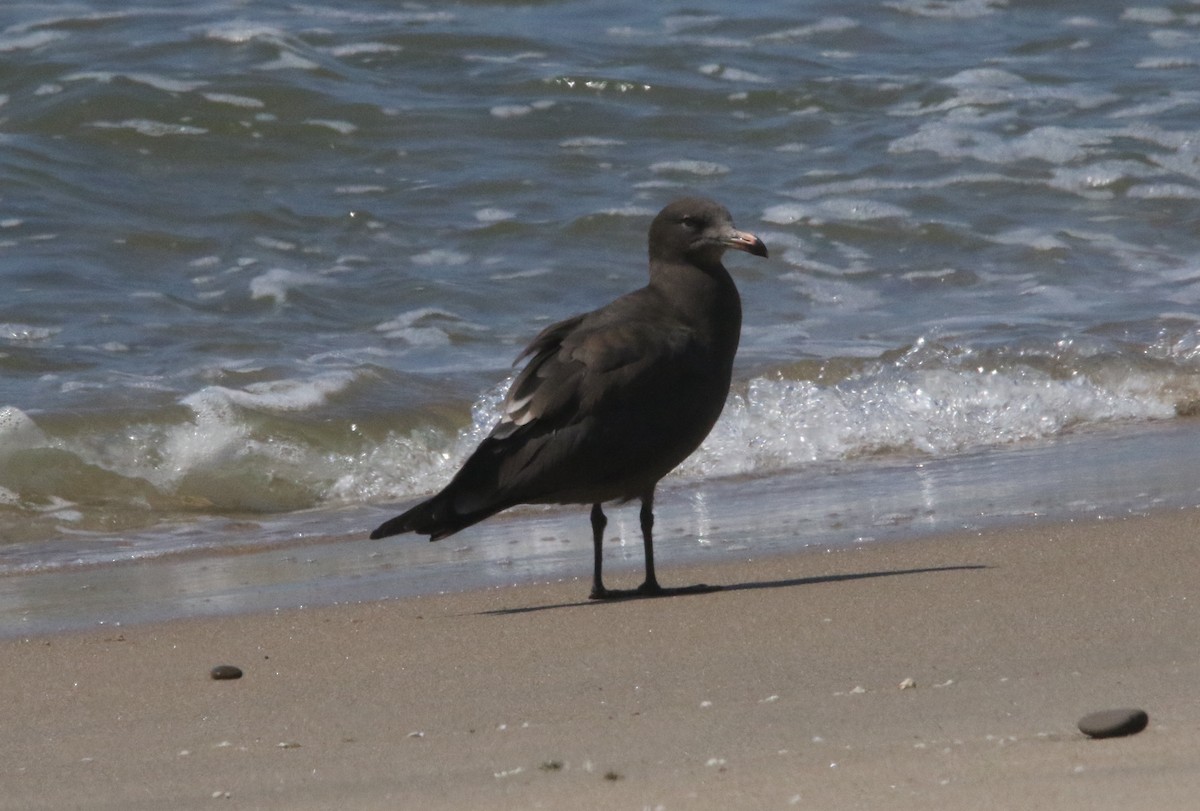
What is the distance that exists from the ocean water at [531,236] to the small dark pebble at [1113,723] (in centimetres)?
259

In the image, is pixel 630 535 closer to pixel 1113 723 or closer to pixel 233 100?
pixel 1113 723

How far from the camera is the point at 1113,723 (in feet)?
9.47

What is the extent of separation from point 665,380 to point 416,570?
3.66 ft

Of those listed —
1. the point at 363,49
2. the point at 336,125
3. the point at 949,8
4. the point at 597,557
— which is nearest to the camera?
the point at 597,557

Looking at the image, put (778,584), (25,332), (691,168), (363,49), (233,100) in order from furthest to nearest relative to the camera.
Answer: (363,49) → (233,100) → (691,168) → (25,332) → (778,584)

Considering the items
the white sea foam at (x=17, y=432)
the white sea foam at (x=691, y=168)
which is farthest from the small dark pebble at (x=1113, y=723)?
the white sea foam at (x=691, y=168)

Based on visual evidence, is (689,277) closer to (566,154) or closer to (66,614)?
(66,614)

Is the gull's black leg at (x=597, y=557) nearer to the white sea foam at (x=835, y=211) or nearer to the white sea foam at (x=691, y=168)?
the white sea foam at (x=835, y=211)

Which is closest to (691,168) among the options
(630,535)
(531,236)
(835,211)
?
(835,211)

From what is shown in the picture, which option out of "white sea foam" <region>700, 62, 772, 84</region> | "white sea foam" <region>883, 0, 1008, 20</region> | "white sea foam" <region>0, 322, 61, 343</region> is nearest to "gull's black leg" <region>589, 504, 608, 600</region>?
"white sea foam" <region>0, 322, 61, 343</region>

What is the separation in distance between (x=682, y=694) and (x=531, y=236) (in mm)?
6781

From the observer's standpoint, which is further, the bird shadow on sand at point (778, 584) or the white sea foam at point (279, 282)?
the white sea foam at point (279, 282)

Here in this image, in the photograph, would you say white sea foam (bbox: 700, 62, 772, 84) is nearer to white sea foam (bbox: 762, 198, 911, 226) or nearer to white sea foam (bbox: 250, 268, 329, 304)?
white sea foam (bbox: 762, 198, 911, 226)

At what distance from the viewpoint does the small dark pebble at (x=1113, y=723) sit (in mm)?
2885
